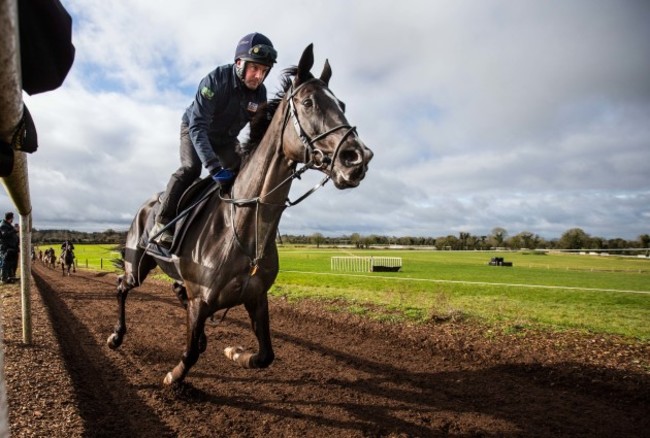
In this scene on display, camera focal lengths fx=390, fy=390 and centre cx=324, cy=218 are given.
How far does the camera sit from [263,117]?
4309 mm

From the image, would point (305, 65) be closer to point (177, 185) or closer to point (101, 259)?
point (177, 185)

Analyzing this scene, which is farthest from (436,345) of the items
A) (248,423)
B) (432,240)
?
(432,240)

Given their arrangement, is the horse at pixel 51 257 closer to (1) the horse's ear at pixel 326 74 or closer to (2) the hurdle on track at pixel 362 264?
(2) the hurdle on track at pixel 362 264

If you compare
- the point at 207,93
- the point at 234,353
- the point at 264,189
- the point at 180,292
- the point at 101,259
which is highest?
the point at 207,93

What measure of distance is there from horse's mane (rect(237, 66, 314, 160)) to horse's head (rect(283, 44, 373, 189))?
0.35 meters

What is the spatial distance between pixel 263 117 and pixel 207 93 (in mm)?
704

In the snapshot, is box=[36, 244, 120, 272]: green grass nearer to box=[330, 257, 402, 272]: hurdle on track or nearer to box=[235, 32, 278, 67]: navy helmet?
box=[235, 32, 278, 67]: navy helmet

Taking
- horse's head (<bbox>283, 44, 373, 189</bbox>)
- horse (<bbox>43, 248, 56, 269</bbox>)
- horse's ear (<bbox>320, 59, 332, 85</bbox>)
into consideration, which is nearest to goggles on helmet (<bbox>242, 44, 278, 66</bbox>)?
horse's head (<bbox>283, 44, 373, 189</bbox>)

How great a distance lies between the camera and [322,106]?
11.3 ft

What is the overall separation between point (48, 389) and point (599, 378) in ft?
23.4

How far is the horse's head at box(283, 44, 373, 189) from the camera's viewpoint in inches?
118

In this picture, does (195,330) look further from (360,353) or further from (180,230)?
(360,353)

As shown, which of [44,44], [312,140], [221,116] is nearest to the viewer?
[44,44]

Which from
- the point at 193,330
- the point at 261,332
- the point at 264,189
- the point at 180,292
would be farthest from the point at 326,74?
the point at 180,292
